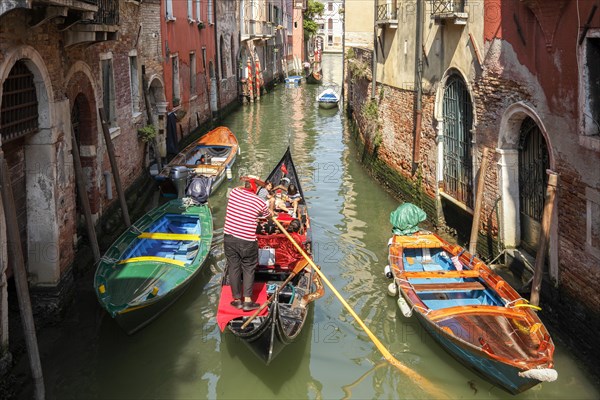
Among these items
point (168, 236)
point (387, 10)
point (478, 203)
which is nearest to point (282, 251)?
point (168, 236)

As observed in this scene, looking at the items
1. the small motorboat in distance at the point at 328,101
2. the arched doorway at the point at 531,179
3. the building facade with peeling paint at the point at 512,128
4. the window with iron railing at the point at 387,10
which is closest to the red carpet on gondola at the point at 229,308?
the building facade with peeling paint at the point at 512,128

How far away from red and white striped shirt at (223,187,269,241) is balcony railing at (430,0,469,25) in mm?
3287

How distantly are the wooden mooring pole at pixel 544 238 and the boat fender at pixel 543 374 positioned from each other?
3.92ft

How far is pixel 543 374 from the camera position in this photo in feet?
12.2

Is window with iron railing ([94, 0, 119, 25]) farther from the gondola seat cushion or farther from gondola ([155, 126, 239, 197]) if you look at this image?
the gondola seat cushion

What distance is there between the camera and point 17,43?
4719 mm

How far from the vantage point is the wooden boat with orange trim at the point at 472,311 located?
13.3 feet

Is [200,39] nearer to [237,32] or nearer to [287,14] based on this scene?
[237,32]

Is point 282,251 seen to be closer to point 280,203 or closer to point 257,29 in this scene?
point 280,203

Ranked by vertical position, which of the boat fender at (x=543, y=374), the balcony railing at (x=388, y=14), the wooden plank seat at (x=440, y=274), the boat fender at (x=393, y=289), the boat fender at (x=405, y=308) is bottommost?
the boat fender at (x=393, y=289)

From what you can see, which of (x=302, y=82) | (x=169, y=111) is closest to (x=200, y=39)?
(x=169, y=111)

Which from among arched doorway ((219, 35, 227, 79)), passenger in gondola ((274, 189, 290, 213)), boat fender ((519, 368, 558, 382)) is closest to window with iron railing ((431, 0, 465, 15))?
passenger in gondola ((274, 189, 290, 213))

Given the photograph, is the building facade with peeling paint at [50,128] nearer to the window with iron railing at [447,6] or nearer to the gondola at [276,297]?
the gondola at [276,297]

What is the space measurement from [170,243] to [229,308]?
2.05m
